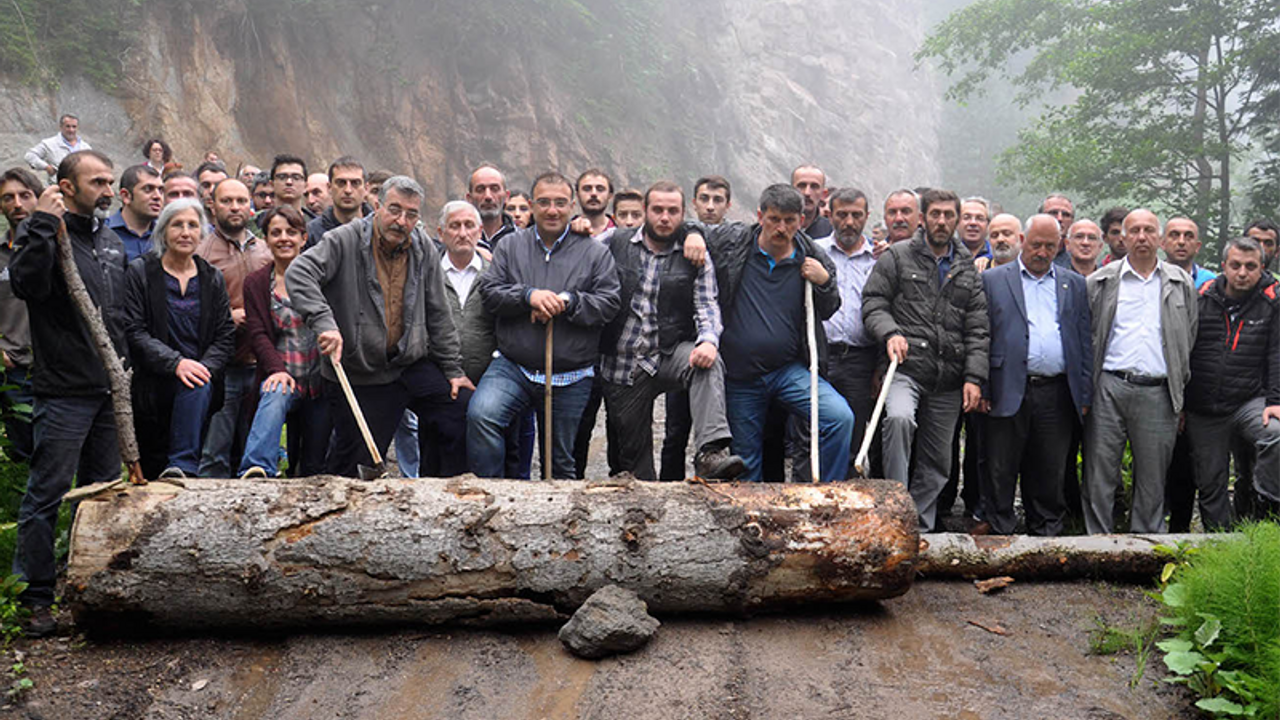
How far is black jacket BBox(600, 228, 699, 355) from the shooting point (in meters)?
5.96

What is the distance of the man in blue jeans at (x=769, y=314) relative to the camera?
19.2 feet

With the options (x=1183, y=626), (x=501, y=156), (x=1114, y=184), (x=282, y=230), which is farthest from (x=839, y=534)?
(x=501, y=156)

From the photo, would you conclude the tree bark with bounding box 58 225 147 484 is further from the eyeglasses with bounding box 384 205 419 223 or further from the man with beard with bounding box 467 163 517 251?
the man with beard with bounding box 467 163 517 251

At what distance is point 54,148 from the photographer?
1139 cm

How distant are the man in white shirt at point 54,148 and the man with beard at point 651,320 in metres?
8.61

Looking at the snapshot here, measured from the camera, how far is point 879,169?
35156 millimetres

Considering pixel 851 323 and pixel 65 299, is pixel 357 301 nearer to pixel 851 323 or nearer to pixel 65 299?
pixel 65 299

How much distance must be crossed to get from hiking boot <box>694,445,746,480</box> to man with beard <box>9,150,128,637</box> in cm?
318

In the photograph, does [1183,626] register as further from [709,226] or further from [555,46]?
[555,46]

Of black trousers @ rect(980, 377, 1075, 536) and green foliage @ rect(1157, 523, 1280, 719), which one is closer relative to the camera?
green foliage @ rect(1157, 523, 1280, 719)

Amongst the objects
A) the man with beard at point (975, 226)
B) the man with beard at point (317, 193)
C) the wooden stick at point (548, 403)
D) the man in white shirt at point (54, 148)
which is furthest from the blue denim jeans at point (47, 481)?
the man in white shirt at point (54, 148)

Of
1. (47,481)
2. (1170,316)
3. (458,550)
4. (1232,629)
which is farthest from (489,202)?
(1232,629)

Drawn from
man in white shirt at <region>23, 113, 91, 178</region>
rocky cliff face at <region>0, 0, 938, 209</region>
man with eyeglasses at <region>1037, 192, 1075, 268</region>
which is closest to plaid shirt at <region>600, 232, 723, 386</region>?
man with eyeglasses at <region>1037, 192, 1075, 268</region>

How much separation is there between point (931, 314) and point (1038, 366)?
866 millimetres
